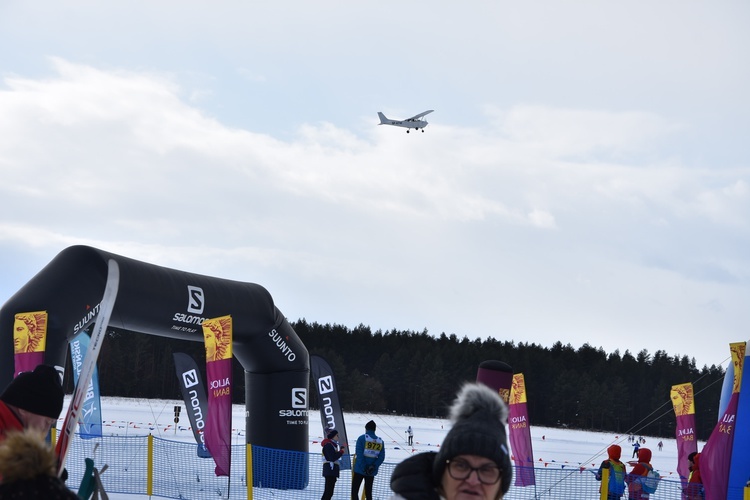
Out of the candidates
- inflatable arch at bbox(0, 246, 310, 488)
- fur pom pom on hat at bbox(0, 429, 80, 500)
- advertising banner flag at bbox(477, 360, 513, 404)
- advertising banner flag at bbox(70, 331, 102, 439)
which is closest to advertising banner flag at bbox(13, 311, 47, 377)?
inflatable arch at bbox(0, 246, 310, 488)

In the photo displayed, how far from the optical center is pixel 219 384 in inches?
512

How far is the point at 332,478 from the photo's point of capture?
39.6 feet

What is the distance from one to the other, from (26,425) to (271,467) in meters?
10.9

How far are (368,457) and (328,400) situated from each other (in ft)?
12.1

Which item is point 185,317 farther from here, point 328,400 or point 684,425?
point 684,425

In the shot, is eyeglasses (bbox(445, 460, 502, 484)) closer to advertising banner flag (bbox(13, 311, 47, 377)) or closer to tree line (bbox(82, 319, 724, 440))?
advertising banner flag (bbox(13, 311, 47, 377))

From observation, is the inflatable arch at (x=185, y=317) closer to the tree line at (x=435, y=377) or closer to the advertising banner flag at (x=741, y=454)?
the advertising banner flag at (x=741, y=454)

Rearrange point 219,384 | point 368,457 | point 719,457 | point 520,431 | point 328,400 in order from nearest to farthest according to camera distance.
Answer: point 719,457, point 368,457, point 219,384, point 328,400, point 520,431

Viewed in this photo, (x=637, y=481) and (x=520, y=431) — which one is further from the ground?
(x=520, y=431)

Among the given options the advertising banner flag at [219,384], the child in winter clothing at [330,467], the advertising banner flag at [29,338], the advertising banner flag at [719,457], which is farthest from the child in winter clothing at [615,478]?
the advertising banner flag at [29,338]

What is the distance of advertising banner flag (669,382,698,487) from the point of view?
1547 cm

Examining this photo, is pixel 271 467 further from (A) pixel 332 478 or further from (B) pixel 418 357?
(B) pixel 418 357

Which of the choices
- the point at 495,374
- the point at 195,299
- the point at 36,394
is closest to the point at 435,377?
the point at 195,299

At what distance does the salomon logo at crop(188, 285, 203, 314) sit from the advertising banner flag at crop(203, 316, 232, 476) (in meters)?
0.48
